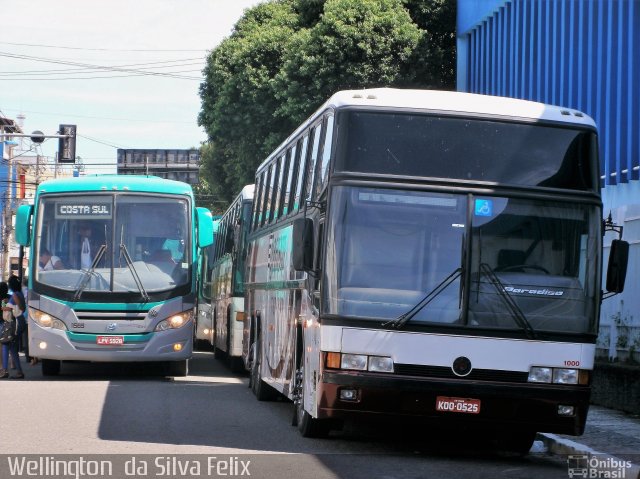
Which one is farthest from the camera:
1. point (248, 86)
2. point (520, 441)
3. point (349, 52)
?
point (248, 86)

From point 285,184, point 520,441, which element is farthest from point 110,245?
point 520,441

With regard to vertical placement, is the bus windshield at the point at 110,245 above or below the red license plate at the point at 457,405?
above

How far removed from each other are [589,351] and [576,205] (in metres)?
1.29

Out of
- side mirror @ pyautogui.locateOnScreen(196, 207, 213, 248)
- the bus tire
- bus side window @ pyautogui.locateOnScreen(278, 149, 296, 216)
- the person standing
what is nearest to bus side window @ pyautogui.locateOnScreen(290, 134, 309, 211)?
bus side window @ pyautogui.locateOnScreen(278, 149, 296, 216)

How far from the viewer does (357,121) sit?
11398 mm

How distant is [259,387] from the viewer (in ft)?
57.1

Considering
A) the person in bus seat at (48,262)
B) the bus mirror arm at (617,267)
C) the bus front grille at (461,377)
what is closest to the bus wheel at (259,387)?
the person in bus seat at (48,262)

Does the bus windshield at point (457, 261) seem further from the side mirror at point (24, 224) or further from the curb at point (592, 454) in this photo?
the side mirror at point (24, 224)

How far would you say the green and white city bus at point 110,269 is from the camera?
19.9 m

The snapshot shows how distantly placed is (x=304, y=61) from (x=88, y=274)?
597 inches

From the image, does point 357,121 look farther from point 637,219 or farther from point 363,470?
point 637,219

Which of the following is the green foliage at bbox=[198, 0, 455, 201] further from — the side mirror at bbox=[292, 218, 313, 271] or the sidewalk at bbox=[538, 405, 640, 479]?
the side mirror at bbox=[292, 218, 313, 271]

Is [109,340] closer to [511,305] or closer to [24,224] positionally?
[24,224]

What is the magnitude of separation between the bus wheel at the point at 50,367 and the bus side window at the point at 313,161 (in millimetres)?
9943
